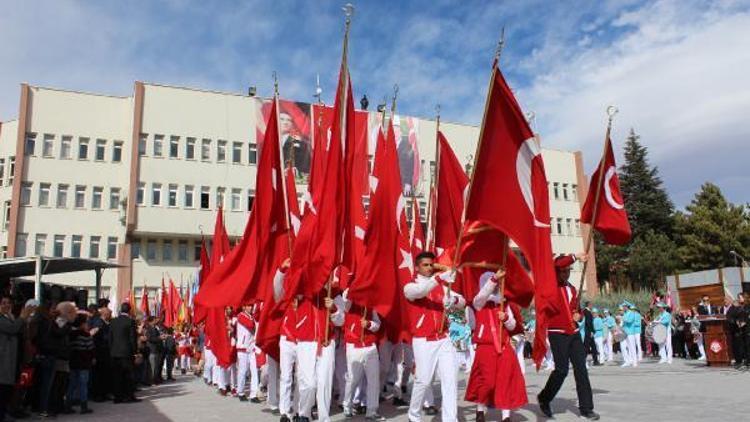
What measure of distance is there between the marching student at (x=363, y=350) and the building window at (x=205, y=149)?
3989cm


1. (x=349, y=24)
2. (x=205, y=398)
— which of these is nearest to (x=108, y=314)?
(x=205, y=398)

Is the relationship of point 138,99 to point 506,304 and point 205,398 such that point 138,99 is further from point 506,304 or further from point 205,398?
point 506,304

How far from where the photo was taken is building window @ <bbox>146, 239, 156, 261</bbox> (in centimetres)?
4609

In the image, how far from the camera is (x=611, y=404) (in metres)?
10.0

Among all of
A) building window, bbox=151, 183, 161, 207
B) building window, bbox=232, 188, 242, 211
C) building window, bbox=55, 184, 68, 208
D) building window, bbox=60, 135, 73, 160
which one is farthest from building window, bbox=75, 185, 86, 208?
building window, bbox=232, 188, 242, 211

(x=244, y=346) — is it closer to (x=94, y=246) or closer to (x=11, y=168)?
(x=94, y=246)

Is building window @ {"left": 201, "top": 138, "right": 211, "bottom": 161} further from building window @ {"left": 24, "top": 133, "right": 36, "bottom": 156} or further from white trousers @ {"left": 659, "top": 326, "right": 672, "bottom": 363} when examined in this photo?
white trousers @ {"left": 659, "top": 326, "right": 672, "bottom": 363}

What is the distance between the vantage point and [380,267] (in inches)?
370

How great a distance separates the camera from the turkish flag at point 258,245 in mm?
10609

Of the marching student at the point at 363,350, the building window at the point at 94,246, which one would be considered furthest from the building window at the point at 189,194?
the marching student at the point at 363,350

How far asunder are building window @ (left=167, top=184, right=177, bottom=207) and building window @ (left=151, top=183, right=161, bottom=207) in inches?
27.3

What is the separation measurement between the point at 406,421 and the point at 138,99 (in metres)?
41.3

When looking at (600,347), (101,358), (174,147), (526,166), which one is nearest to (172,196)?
(174,147)

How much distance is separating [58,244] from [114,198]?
4968 mm
